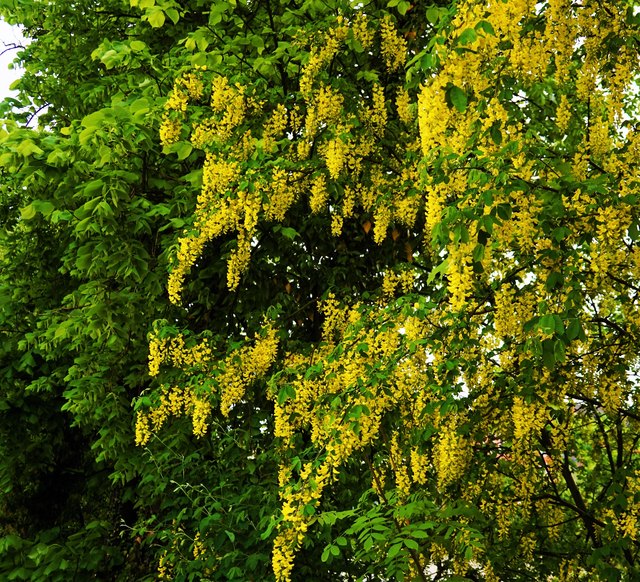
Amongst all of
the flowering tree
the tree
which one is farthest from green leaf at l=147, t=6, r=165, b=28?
the flowering tree

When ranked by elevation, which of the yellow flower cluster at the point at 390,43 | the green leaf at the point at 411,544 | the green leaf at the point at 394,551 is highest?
the yellow flower cluster at the point at 390,43

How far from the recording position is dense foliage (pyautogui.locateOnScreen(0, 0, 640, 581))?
3.02 m

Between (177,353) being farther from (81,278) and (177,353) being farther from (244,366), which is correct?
(81,278)

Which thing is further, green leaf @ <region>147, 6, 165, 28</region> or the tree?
the tree

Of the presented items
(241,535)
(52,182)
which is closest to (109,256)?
(52,182)

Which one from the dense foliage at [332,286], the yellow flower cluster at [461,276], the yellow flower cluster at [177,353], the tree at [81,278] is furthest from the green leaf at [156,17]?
the yellow flower cluster at [461,276]

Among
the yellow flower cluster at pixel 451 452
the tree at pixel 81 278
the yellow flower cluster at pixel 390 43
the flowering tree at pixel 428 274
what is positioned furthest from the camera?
the yellow flower cluster at pixel 390 43

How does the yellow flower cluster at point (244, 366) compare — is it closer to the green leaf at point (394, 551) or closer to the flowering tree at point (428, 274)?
the flowering tree at point (428, 274)

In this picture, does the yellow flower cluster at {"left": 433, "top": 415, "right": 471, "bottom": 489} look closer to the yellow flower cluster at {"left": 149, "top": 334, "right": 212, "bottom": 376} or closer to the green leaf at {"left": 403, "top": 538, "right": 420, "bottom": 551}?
the green leaf at {"left": 403, "top": 538, "right": 420, "bottom": 551}

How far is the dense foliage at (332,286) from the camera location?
3.02m

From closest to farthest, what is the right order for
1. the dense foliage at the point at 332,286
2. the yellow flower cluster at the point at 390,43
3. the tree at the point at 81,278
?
the dense foliage at the point at 332,286, the tree at the point at 81,278, the yellow flower cluster at the point at 390,43

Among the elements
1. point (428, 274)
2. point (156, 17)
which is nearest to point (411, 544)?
point (428, 274)

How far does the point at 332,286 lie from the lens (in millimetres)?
4723

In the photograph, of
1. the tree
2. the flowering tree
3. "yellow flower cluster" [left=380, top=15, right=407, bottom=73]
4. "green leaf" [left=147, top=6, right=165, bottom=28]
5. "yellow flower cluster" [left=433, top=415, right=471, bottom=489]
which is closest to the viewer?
the flowering tree
